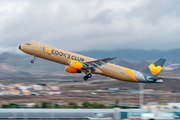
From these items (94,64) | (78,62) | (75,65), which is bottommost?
(75,65)

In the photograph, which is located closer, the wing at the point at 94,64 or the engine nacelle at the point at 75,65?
the engine nacelle at the point at 75,65

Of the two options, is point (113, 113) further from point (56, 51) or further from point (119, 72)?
point (56, 51)

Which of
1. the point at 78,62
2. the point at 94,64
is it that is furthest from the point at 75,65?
the point at 94,64

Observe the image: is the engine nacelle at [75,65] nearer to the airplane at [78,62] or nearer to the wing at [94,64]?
the airplane at [78,62]

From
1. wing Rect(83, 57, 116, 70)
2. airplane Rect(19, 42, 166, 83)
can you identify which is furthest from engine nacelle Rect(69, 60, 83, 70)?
wing Rect(83, 57, 116, 70)

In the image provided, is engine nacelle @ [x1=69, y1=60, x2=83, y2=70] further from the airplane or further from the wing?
the wing

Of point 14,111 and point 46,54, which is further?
point 14,111

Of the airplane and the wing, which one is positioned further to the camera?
the wing

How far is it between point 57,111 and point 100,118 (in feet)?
38.1

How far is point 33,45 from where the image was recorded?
55062 mm

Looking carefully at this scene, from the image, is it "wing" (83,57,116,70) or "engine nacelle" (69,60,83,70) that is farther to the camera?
"wing" (83,57,116,70)

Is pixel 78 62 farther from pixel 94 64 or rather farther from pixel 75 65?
pixel 94 64

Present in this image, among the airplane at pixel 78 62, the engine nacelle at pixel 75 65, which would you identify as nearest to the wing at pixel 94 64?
the airplane at pixel 78 62

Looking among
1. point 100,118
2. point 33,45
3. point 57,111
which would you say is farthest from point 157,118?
point 33,45
